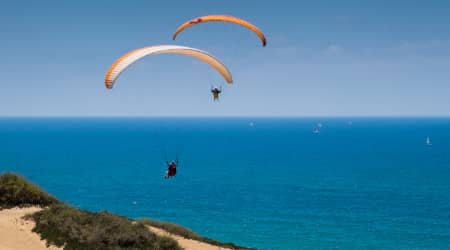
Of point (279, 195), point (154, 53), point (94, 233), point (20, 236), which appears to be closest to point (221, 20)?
point (154, 53)

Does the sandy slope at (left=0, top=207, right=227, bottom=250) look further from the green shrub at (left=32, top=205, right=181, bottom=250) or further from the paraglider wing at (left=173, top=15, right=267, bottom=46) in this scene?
the paraglider wing at (left=173, top=15, right=267, bottom=46)

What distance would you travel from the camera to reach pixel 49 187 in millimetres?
101000

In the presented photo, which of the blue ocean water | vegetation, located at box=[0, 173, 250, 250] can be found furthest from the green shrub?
the blue ocean water

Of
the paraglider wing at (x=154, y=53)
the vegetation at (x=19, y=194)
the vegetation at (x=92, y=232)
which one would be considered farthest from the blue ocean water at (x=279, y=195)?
the paraglider wing at (x=154, y=53)

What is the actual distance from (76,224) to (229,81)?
11.8 meters

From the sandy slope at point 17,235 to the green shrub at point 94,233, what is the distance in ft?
1.47

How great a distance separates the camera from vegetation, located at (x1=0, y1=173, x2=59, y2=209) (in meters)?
31.7

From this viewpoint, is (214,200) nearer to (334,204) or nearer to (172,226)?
(334,204)

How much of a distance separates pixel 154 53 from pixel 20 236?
13.2 m

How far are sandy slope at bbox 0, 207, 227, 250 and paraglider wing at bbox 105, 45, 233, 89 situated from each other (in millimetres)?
10614

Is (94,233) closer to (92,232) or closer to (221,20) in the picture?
(92,232)

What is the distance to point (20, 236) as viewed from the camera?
23719mm

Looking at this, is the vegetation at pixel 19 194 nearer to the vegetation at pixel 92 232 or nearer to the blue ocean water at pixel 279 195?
the vegetation at pixel 92 232

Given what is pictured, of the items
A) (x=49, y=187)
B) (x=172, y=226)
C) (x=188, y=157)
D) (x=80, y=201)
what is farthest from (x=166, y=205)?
(x=188, y=157)
